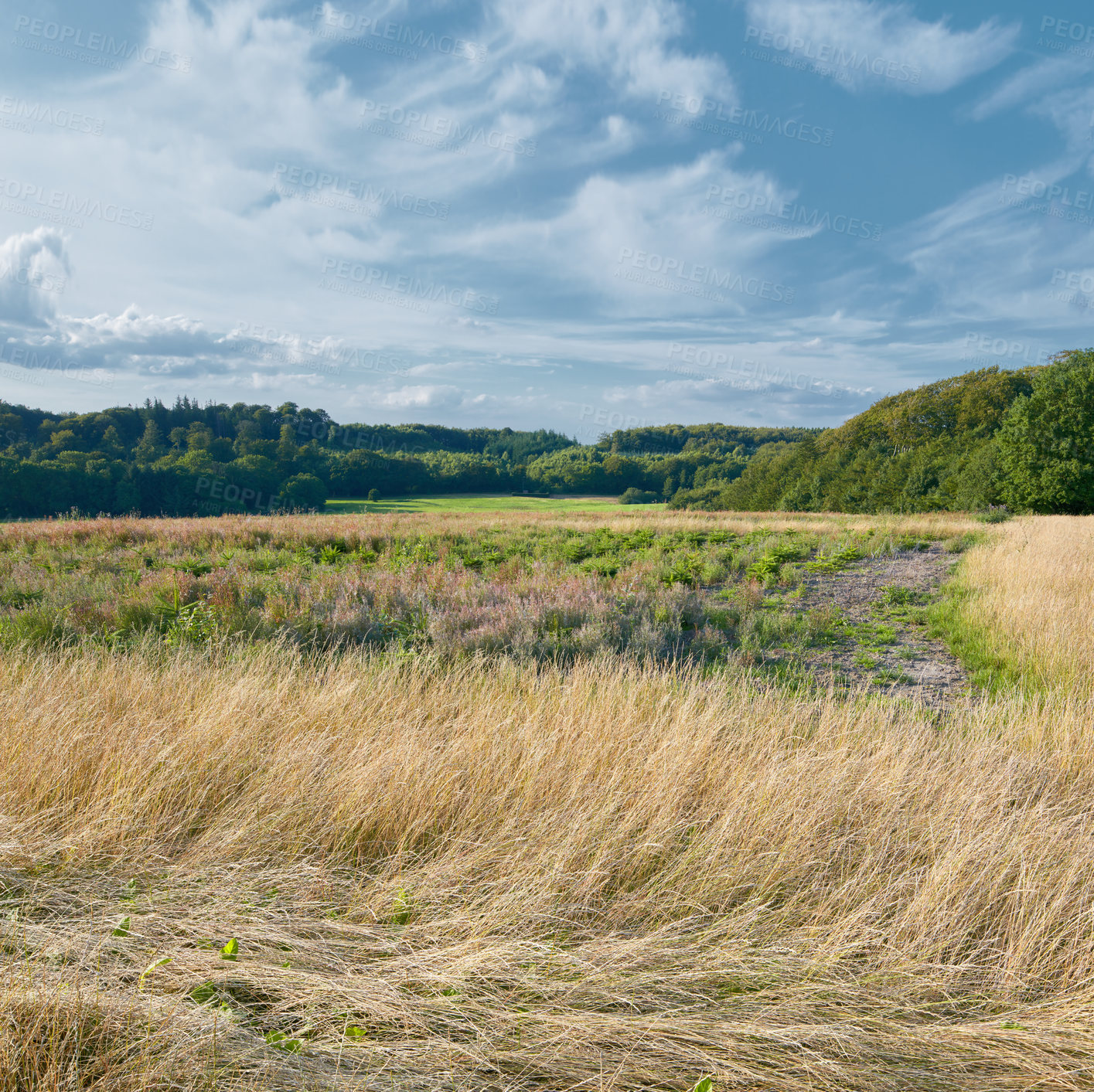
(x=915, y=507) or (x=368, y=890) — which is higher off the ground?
(x=915, y=507)

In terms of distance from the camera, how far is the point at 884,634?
8281 millimetres

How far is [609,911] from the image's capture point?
2.50 metres

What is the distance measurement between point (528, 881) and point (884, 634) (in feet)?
25.3

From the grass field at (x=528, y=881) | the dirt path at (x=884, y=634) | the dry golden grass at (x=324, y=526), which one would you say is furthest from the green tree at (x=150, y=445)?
the grass field at (x=528, y=881)

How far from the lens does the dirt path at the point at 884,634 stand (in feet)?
21.3

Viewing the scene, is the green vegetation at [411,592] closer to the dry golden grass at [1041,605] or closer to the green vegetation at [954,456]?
the dry golden grass at [1041,605]

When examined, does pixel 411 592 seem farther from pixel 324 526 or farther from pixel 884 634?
pixel 324 526

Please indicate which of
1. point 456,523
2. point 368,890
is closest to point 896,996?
point 368,890

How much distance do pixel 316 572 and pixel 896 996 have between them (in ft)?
37.8

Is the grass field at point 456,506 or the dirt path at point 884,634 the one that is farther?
the grass field at point 456,506

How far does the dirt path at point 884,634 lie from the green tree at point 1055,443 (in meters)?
29.9

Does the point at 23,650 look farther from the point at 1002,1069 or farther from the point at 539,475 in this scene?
the point at 539,475
